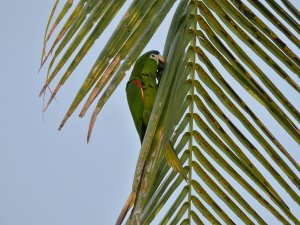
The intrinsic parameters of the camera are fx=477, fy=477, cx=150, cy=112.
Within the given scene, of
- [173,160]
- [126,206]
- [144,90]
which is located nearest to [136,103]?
[144,90]

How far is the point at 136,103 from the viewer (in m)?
1.33

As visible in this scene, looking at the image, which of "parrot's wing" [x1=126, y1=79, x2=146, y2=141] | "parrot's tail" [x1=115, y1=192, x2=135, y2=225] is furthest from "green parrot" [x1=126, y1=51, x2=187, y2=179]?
"parrot's tail" [x1=115, y1=192, x2=135, y2=225]

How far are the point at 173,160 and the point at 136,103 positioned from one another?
309mm

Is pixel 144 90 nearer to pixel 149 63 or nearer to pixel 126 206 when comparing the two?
pixel 149 63

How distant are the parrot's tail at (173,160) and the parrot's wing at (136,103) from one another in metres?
0.24

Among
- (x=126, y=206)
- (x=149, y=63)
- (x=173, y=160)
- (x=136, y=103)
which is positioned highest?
(x=149, y=63)

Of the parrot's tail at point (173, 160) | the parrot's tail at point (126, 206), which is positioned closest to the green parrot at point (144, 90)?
the parrot's tail at point (173, 160)

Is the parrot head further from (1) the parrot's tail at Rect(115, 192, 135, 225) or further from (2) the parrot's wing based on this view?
(1) the parrot's tail at Rect(115, 192, 135, 225)

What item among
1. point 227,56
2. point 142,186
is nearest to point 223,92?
point 227,56

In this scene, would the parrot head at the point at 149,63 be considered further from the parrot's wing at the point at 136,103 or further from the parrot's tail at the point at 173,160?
the parrot's tail at the point at 173,160

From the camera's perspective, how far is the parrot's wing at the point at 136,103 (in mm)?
1308

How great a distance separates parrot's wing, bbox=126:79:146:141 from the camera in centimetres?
131

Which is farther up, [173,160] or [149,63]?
[149,63]

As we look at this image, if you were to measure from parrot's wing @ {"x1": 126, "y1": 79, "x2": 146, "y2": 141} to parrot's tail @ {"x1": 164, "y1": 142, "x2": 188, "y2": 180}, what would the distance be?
24 cm
